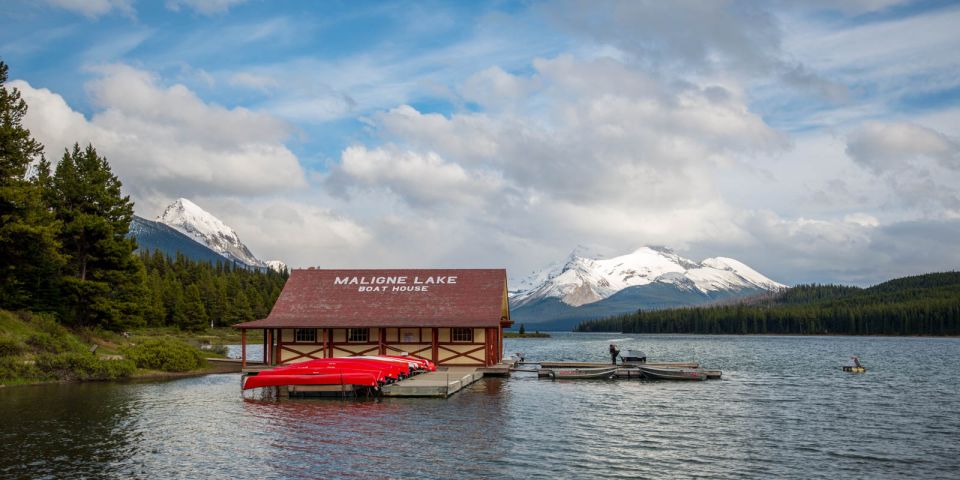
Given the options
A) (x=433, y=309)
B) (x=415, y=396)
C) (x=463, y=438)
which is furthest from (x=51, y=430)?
(x=433, y=309)

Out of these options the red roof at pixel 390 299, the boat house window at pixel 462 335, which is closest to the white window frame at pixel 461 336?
the boat house window at pixel 462 335

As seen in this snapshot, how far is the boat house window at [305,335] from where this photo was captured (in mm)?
52625

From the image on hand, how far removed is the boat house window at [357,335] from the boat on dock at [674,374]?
1846 cm

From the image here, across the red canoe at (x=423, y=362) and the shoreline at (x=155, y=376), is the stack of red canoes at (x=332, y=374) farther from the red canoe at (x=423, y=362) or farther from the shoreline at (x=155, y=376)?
the shoreline at (x=155, y=376)

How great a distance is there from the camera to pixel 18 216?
46.6 m

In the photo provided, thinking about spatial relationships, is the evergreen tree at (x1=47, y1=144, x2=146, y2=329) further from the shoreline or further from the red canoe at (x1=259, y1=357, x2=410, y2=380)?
the red canoe at (x1=259, y1=357, x2=410, y2=380)

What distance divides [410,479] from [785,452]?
12.3 metres

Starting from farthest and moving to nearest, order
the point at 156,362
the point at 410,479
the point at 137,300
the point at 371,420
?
the point at 137,300 < the point at 156,362 < the point at 371,420 < the point at 410,479

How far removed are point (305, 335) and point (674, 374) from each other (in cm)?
2465

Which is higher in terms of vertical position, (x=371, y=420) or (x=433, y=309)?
(x=433, y=309)

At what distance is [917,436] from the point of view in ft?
93.9

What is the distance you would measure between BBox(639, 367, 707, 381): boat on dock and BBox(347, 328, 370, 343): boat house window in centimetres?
1846

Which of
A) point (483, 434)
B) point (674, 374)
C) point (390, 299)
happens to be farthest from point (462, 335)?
point (483, 434)

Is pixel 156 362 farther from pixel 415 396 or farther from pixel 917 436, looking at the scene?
pixel 917 436
